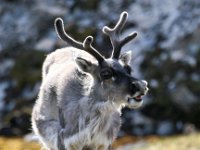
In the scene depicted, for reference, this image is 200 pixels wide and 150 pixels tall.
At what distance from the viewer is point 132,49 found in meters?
24.3

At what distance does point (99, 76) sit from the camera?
13.0m

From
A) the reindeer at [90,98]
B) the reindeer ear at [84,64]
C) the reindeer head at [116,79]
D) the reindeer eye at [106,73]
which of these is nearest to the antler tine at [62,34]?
the reindeer at [90,98]

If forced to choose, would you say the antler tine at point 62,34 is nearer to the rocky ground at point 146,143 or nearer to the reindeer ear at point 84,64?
the reindeer ear at point 84,64

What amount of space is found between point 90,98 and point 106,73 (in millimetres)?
583

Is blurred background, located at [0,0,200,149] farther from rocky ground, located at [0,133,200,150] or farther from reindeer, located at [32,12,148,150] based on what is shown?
reindeer, located at [32,12,148,150]

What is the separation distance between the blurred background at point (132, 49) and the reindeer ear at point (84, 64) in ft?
29.6

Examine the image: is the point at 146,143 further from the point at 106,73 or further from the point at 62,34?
the point at 106,73

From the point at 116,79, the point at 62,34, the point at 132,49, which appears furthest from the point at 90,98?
the point at 132,49

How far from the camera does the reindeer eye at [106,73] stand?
1282cm

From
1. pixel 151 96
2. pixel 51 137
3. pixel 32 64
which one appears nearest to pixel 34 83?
pixel 32 64

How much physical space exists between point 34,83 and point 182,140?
21.8 ft

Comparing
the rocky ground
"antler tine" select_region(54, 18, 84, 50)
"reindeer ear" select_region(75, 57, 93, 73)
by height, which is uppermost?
"antler tine" select_region(54, 18, 84, 50)

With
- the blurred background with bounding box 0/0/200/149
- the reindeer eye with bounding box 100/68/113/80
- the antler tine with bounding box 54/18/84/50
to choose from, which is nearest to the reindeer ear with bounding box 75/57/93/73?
the reindeer eye with bounding box 100/68/113/80

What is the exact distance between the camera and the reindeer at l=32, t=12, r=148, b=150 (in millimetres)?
12711
